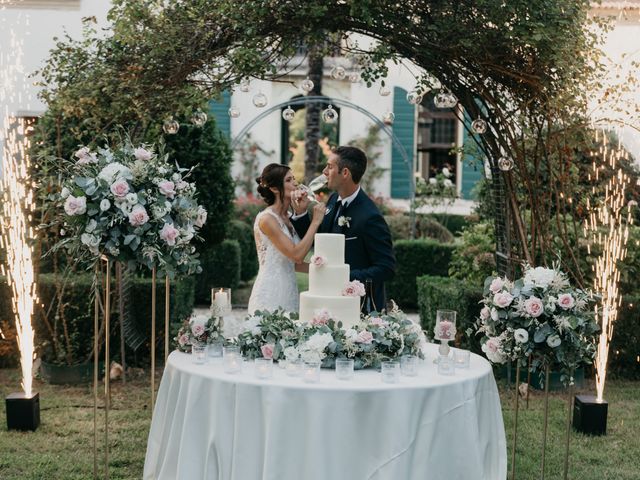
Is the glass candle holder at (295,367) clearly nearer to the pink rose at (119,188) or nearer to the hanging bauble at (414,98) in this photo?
the pink rose at (119,188)

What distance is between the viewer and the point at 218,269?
11.1 meters

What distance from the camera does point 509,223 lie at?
6.30 metres

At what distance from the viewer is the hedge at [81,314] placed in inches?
277

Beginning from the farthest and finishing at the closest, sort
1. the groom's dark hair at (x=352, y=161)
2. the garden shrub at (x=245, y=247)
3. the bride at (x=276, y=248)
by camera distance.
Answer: the garden shrub at (x=245, y=247), the bride at (x=276, y=248), the groom's dark hair at (x=352, y=161)

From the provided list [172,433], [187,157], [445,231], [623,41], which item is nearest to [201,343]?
[172,433]

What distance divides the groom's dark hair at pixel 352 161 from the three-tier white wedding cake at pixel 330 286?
2.78ft

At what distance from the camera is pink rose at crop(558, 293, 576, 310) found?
388 centimetres

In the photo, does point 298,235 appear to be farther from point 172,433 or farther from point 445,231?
point 445,231

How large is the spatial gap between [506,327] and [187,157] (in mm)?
5393

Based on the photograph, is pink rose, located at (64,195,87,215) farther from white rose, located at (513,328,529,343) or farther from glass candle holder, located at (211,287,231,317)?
white rose, located at (513,328,529,343)

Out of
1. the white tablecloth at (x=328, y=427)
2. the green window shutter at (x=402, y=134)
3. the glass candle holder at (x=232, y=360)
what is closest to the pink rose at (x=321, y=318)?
the white tablecloth at (x=328, y=427)

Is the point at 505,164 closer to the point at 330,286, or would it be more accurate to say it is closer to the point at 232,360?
the point at 330,286

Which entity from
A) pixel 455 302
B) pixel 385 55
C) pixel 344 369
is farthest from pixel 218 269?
pixel 344 369

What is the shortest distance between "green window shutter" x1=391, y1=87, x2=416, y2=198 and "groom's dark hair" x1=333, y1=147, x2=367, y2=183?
1192cm
